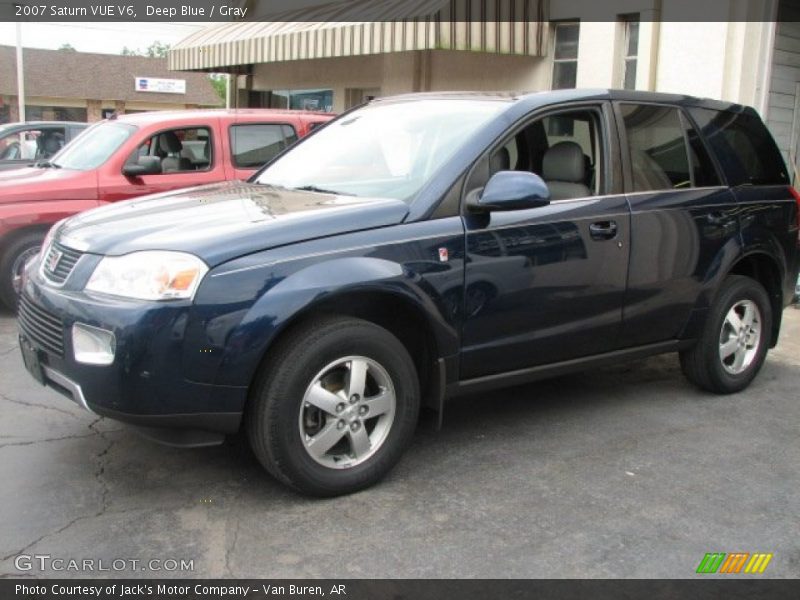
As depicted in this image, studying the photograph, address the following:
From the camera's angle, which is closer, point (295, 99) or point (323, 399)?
A: point (323, 399)

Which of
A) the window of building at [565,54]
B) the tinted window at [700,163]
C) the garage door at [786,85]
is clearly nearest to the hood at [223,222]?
the tinted window at [700,163]

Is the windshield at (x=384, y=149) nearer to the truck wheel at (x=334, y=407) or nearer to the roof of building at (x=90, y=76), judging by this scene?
the truck wheel at (x=334, y=407)

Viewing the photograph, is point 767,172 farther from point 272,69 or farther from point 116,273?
point 272,69

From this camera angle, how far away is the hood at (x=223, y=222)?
3473mm

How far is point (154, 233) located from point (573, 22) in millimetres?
9252

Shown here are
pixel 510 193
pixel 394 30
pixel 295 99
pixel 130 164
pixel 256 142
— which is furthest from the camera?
pixel 295 99

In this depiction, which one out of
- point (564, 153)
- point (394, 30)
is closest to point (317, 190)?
point (564, 153)

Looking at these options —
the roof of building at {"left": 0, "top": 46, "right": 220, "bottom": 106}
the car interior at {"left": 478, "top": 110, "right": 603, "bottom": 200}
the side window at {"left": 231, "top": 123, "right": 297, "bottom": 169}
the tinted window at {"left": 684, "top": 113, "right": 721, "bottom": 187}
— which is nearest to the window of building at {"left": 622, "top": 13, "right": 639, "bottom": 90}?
the side window at {"left": 231, "top": 123, "right": 297, "bottom": 169}

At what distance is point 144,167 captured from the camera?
739cm

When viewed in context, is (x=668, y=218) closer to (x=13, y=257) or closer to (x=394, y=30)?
(x=13, y=257)

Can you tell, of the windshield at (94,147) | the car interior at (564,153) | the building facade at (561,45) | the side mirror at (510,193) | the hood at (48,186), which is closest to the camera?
the side mirror at (510,193)

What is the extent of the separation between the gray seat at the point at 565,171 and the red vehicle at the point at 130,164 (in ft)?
13.3

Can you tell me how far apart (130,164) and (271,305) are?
15.6 ft

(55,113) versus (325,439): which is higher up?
(55,113)
